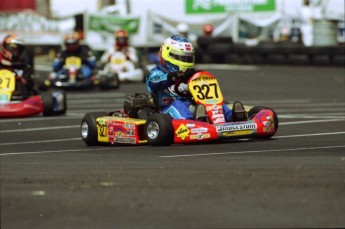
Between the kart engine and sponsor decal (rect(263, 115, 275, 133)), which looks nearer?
sponsor decal (rect(263, 115, 275, 133))

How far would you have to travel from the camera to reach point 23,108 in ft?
49.3

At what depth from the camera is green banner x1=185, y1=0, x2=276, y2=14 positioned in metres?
33.6

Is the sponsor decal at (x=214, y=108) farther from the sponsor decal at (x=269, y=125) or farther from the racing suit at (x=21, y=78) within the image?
the racing suit at (x=21, y=78)

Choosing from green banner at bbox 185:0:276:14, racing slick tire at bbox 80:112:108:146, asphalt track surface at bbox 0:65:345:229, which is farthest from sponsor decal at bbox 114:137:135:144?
green banner at bbox 185:0:276:14

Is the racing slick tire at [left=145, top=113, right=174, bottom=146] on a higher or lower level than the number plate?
lower

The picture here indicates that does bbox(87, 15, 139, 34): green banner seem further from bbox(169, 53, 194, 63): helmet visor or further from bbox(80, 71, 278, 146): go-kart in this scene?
bbox(169, 53, 194, 63): helmet visor

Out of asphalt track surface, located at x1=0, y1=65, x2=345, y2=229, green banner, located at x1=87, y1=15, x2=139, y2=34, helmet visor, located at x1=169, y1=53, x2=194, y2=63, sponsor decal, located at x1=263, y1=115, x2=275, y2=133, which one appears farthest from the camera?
green banner, located at x1=87, y1=15, x2=139, y2=34

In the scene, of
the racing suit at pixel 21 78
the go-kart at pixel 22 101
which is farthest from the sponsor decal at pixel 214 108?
the racing suit at pixel 21 78

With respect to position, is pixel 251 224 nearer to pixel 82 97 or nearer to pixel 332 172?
pixel 332 172

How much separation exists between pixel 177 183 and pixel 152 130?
10.8 ft

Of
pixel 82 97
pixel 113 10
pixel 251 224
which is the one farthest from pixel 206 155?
pixel 113 10

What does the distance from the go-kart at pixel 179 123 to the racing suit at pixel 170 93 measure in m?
0.09

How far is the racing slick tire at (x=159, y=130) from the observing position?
988cm

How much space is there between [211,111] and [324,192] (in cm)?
405
